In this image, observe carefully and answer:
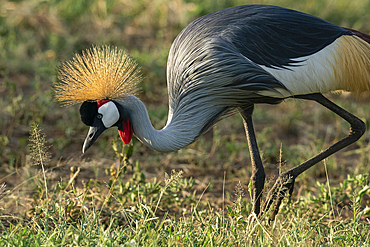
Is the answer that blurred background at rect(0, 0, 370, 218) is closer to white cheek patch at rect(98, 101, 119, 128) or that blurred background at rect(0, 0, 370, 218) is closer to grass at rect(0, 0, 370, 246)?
grass at rect(0, 0, 370, 246)

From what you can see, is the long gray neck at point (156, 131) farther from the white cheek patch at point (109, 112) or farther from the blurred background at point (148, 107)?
the blurred background at point (148, 107)

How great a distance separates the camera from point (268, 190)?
2.70 m

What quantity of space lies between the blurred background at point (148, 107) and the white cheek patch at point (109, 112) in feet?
1.08

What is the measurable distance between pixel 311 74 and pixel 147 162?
1.45 metres

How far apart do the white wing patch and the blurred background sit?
1.28 ft

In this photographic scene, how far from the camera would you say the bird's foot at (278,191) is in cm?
256

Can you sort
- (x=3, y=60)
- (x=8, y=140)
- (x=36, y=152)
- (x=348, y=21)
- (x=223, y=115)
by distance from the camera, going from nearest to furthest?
(x=36, y=152), (x=223, y=115), (x=8, y=140), (x=3, y=60), (x=348, y=21)

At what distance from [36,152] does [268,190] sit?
1.21 metres

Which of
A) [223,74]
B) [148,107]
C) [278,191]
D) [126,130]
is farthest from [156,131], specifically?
[148,107]

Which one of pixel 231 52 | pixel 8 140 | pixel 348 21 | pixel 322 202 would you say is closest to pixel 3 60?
pixel 8 140

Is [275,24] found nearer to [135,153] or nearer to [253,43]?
[253,43]

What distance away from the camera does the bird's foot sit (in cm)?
256

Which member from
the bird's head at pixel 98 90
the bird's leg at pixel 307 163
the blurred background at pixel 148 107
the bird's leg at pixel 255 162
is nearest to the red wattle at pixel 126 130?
the bird's head at pixel 98 90

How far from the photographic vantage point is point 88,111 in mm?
2467
